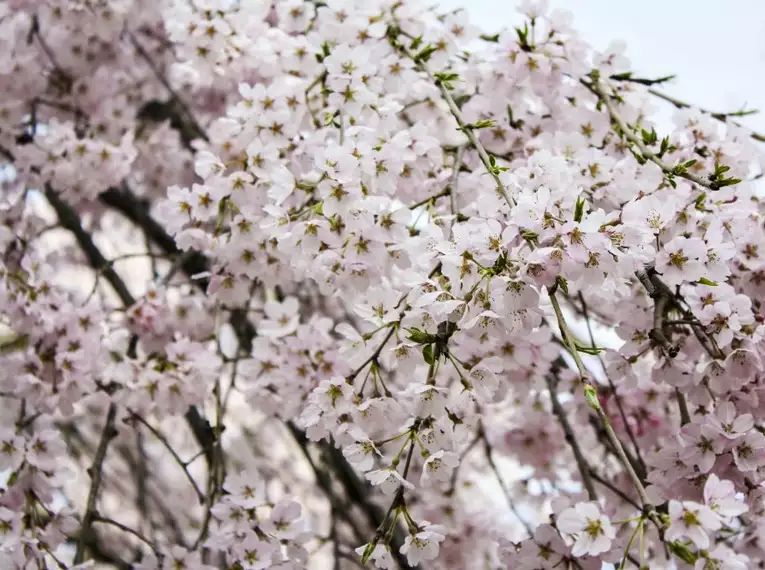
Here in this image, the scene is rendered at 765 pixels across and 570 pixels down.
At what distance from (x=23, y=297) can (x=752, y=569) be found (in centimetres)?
173

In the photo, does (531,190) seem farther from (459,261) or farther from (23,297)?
(23,297)

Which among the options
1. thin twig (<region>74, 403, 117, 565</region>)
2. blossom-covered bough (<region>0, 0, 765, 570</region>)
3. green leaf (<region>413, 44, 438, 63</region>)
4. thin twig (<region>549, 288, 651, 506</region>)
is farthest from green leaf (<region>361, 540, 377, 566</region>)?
green leaf (<region>413, 44, 438, 63</region>)

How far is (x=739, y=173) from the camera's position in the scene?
165 centimetres

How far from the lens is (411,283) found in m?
1.22

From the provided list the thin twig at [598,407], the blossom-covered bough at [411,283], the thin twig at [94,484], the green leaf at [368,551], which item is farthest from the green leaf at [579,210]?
the thin twig at [94,484]

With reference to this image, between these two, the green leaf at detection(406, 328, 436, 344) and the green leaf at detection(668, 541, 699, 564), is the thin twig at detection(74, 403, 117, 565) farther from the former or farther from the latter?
the green leaf at detection(668, 541, 699, 564)

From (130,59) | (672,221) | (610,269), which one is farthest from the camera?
(130,59)

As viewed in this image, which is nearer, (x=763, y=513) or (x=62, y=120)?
(x=763, y=513)

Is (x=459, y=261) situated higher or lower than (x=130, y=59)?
lower

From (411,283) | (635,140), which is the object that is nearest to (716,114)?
(635,140)

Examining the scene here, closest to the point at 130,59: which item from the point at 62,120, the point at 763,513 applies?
the point at 62,120

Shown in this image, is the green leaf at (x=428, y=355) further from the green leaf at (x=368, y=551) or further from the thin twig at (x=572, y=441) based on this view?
the thin twig at (x=572, y=441)

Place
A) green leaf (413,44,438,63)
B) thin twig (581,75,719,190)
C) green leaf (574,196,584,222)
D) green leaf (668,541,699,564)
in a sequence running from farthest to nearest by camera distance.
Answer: green leaf (413,44,438,63) → thin twig (581,75,719,190) → green leaf (574,196,584,222) → green leaf (668,541,699,564)

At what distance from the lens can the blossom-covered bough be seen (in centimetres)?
121
